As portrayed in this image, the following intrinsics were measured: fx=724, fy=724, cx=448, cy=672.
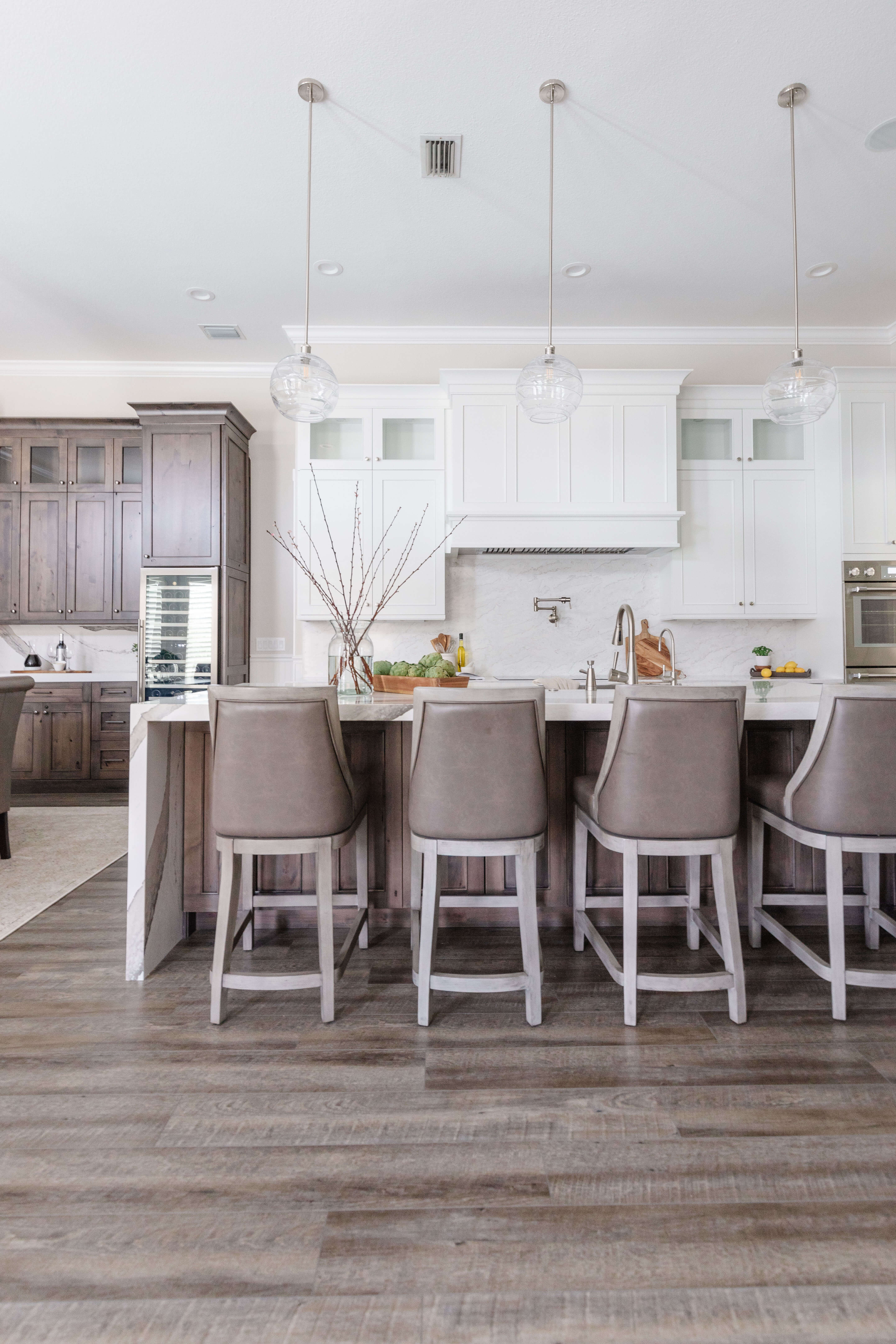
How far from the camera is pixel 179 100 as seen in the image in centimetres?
266

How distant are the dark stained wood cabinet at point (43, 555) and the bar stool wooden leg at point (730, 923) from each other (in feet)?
15.2

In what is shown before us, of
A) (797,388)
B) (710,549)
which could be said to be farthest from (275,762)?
(710,549)

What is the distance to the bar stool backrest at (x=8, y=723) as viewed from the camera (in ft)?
11.3

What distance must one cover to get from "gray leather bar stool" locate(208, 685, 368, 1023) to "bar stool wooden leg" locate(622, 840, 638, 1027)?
788 mm

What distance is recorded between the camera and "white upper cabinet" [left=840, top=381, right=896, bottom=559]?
4.27 meters

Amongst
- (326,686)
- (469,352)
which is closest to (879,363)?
(469,352)

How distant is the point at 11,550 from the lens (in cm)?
498

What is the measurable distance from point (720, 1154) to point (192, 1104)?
113 centimetres

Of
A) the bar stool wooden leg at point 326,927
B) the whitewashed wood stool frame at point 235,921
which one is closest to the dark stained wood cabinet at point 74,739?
the whitewashed wood stool frame at point 235,921

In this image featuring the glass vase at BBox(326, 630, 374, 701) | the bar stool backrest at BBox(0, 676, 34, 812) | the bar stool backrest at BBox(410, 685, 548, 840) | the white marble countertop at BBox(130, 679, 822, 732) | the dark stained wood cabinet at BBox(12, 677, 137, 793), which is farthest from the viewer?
the dark stained wood cabinet at BBox(12, 677, 137, 793)

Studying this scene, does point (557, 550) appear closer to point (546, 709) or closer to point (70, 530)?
point (546, 709)

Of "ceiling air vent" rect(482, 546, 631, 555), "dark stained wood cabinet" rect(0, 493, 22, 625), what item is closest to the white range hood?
"ceiling air vent" rect(482, 546, 631, 555)

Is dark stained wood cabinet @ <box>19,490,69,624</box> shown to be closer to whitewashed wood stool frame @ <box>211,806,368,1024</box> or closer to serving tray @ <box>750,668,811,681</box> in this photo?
whitewashed wood stool frame @ <box>211,806,368,1024</box>

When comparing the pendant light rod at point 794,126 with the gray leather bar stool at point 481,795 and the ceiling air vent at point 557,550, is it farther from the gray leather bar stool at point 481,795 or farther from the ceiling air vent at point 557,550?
A: the gray leather bar stool at point 481,795
